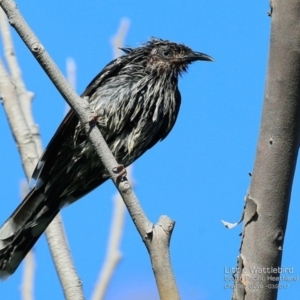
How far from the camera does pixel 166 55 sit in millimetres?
5762

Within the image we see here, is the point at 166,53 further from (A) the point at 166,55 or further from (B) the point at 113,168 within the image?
(B) the point at 113,168

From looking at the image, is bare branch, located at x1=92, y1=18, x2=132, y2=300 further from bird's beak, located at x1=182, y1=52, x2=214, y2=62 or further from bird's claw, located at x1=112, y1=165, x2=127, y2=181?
bird's beak, located at x1=182, y1=52, x2=214, y2=62

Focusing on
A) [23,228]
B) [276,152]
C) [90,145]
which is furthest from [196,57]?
[276,152]

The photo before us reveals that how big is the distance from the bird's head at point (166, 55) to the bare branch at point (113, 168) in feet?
7.03

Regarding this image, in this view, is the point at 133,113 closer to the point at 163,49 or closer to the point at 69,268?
the point at 163,49

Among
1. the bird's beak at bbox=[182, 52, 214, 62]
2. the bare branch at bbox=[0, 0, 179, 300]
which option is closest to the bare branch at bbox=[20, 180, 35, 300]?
the bare branch at bbox=[0, 0, 179, 300]

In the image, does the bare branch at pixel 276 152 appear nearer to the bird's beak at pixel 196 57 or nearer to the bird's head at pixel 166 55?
the bird's head at pixel 166 55

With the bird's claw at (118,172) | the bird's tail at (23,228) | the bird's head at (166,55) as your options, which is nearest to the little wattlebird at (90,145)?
the bird's tail at (23,228)

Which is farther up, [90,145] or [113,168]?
[90,145]

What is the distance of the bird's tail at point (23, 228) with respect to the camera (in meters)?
5.02

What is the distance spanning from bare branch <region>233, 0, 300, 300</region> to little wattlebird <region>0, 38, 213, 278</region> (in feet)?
8.43

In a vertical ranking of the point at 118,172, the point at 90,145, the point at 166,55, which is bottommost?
the point at 118,172

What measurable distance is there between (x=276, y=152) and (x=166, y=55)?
133 inches

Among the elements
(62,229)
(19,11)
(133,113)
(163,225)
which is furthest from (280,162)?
(133,113)
